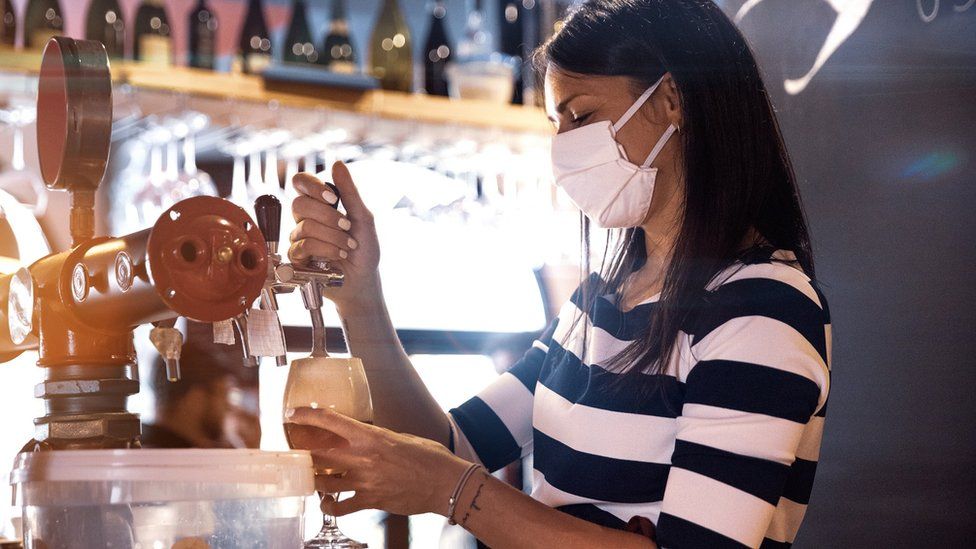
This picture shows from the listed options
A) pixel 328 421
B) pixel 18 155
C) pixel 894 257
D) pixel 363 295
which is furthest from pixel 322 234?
pixel 18 155

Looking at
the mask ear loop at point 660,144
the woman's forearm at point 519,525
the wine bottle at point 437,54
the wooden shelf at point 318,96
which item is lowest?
the woman's forearm at point 519,525

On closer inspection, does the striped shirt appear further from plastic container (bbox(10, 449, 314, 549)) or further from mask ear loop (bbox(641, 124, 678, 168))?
plastic container (bbox(10, 449, 314, 549))

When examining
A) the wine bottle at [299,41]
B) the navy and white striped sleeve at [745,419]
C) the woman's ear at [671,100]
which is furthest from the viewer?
the wine bottle at [299,41]

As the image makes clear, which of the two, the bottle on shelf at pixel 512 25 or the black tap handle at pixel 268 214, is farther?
the bottle on shelf at pixel 512 25

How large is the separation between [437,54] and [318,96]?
88 cm

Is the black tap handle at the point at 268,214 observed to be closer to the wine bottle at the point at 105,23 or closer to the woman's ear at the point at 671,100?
the woman's ear at the point at 671,100

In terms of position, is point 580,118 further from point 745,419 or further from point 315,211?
point 745,419

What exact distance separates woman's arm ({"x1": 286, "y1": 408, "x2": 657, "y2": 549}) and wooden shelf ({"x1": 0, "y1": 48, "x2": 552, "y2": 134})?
5.50 feet

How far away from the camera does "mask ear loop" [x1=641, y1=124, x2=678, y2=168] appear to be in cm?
130

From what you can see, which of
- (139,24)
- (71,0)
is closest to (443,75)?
(139,24)

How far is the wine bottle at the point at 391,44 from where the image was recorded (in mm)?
3316

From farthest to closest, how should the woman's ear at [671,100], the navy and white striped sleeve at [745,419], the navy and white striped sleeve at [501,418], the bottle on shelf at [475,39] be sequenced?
the bottle on shelf at [475,39], the navy and white striped sleeve at [501,418], the woman's ear at [671,100], the navy and white striped sleeve at [745,419]

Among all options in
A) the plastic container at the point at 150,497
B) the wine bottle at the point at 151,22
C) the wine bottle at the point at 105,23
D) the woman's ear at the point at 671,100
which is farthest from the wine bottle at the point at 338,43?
the plastic container at the point at 150,497

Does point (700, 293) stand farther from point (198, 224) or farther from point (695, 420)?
point (198, 224)
